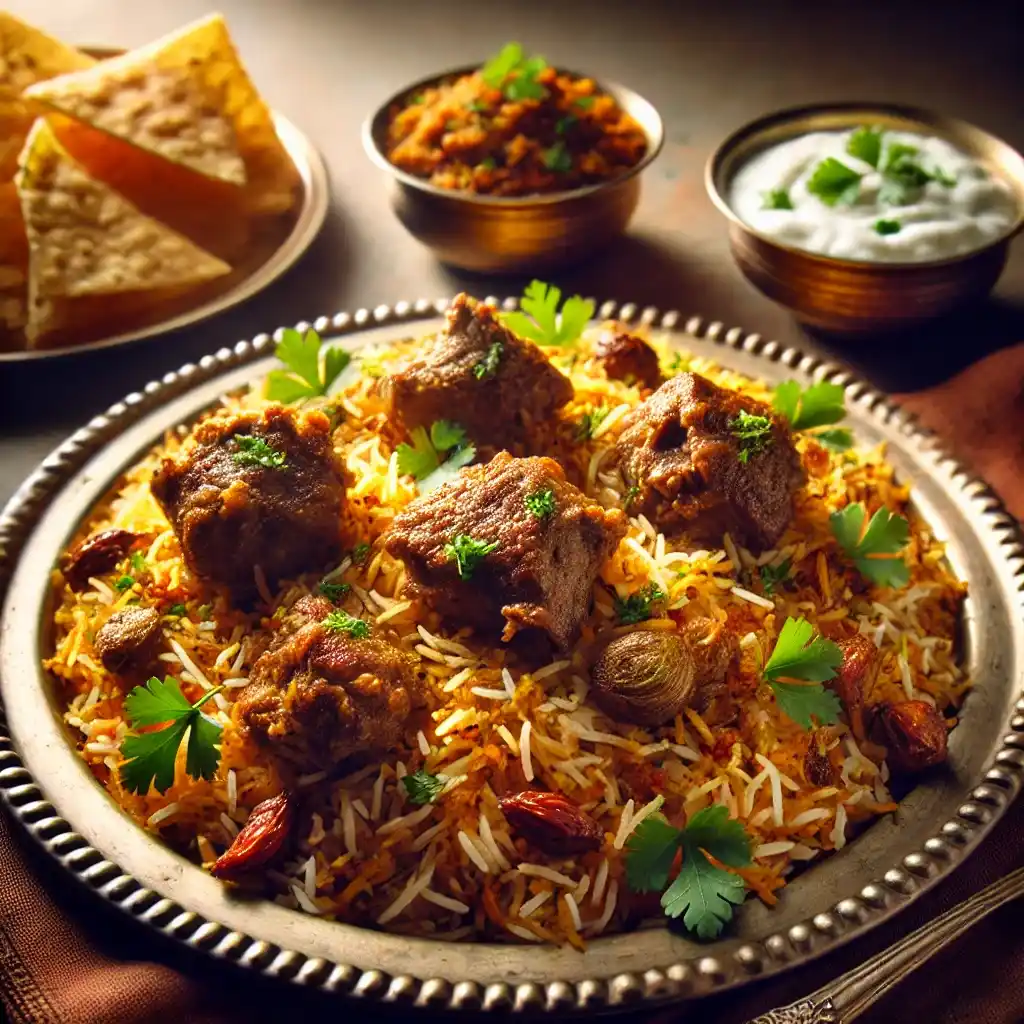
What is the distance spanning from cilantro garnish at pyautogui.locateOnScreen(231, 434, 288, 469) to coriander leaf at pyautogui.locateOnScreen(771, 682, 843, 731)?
4.82 ft

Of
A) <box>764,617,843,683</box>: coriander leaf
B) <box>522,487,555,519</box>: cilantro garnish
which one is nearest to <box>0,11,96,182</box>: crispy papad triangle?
<box>522,487,555,519</box>: cilantro garnish

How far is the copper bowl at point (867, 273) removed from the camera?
4.72 meters

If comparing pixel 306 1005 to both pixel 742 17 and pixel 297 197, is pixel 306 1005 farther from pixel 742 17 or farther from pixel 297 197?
pixel 742 17

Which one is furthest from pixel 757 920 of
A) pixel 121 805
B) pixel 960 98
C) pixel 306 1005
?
pixel 960 98

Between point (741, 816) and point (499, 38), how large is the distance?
20.9ft

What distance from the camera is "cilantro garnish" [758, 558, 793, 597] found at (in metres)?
3.30

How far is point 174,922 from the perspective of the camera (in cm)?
264

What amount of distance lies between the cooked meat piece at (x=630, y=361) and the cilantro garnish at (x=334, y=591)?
1275mm

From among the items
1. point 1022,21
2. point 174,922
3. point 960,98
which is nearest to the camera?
point 174,922

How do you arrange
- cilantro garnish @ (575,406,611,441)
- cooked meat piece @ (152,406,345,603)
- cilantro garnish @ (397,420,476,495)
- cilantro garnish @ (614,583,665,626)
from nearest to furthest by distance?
1. cilantro garnish @ (614,583,665,626)
2. cooked meat piece @ (152,406,345,603)
3. cilantro garnish @ (397,420,476,495)
4. cilantro garnish @ (575,406,611,441)

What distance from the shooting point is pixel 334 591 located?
3.17 metres

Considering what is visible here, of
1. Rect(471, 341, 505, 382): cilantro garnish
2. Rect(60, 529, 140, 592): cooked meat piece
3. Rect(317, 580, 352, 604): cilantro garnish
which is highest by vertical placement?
Rect(471, 341, 505, 382): cilantro garnish

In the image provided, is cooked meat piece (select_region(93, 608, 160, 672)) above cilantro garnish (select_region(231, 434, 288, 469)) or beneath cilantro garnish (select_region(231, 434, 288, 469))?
beneath

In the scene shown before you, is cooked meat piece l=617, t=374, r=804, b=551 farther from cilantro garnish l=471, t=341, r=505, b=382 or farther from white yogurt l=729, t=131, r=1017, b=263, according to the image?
white yogurt l=729, t=131, r=1017, b=263
